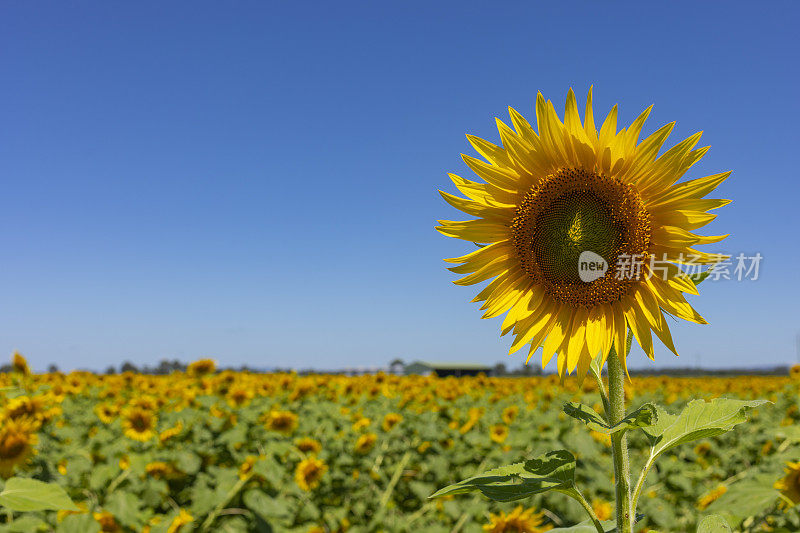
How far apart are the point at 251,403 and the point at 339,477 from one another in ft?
6.75

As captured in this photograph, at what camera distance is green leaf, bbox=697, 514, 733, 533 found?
44.6 inches

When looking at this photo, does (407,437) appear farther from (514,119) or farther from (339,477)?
(514,119)

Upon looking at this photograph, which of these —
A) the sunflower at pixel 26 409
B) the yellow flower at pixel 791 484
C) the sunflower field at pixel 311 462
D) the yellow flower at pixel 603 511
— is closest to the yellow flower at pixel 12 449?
the sunflower field at pixel 311 462

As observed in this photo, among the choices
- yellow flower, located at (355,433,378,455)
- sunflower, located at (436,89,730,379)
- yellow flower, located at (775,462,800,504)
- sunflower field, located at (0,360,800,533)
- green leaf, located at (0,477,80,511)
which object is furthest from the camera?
yellow flower, located at (355,433,378,455)

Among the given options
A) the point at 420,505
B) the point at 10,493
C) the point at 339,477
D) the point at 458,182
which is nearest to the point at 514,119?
the point at 458,182

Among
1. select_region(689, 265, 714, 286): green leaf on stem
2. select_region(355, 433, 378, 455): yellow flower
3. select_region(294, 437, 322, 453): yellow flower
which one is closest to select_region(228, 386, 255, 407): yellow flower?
select_region(294, 437, 322, 453): yellow flower

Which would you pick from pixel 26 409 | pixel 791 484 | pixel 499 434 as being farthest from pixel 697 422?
pixel 26 409

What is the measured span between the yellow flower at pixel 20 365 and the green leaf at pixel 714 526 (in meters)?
4.63

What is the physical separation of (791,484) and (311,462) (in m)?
4.01

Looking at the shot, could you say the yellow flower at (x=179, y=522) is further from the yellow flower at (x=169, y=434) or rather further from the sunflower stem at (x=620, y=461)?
the sunflower stem at (x=620, y=461)

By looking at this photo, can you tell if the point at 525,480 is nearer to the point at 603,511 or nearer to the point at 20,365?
the point at 603,511

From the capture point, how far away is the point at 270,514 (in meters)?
4.23

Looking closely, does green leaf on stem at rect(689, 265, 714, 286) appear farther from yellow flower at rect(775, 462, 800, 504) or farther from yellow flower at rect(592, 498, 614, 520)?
yellow flower at rect(592, 498, 614, 520)

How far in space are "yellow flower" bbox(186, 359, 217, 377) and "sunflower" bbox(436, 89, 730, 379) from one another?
23.2 ft
